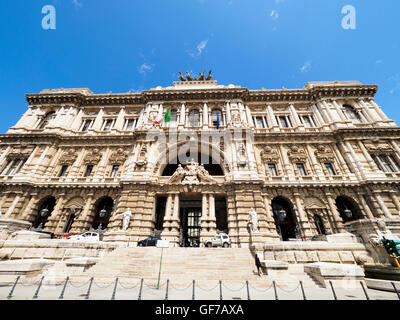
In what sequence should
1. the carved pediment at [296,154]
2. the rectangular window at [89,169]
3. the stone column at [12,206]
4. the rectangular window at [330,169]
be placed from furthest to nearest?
1. the rectangular window at [89,169]
2. the carved pediment at [296,154]
3. the rectangular window at [330,169]
4. the stone column at [12,206]

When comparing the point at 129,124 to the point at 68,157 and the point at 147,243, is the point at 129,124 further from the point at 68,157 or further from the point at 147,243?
the point at 147,243

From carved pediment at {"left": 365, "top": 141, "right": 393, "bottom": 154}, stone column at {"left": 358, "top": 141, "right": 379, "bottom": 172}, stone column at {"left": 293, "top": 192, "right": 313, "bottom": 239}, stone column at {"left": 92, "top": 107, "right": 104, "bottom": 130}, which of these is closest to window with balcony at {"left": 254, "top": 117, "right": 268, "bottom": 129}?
stone column at {"left": 293, "top": 192, "right": 313, "bottom": 239}

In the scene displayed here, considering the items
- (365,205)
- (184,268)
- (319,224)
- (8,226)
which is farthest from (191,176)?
(365,205)

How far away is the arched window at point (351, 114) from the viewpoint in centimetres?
2318

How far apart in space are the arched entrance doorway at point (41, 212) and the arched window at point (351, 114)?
124 ft

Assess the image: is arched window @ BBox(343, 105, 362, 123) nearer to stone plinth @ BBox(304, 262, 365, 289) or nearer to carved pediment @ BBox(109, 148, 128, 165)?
stone plinth @ BBox(304, 262, 365, 289)

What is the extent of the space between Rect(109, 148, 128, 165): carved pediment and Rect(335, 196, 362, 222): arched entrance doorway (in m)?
24.9

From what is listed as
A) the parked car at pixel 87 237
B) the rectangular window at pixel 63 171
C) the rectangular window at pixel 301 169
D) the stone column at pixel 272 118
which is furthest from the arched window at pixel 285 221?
the rectangular window at pixel 63 171

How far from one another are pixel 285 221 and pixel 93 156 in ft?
78.0

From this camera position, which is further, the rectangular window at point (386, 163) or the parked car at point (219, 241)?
the rectangular window at point (386, 163)

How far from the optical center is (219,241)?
14352mm

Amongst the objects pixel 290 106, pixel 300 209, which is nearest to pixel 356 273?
pixel 300 209

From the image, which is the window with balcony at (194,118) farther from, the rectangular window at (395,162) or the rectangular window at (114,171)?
the rectangular window at (395,162)

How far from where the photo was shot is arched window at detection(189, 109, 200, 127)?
23281 mm
